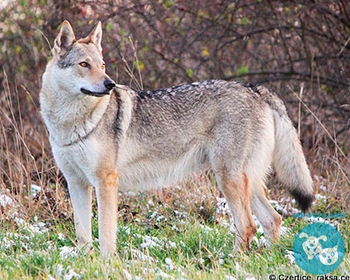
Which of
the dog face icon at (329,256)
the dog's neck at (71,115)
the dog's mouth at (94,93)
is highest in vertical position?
the dog's mouth at (94,93)

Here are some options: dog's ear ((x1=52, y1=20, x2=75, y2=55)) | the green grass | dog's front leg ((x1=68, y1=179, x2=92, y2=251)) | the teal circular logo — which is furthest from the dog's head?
the teal circular logo

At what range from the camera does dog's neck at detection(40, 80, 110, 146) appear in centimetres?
546

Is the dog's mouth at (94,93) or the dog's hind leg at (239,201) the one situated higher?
the dog's mouth at (94,93)

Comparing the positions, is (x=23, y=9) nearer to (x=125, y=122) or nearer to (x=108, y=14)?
(x=108, y=14)

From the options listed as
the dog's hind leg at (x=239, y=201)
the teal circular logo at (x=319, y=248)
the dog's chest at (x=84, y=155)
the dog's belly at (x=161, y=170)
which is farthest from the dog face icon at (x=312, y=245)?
the dog's chest at (x=84, y=155)

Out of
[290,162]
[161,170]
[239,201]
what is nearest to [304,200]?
[290,162]

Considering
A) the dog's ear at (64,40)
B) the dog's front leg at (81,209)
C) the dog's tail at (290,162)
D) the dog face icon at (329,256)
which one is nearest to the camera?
the dog face icon at (329,256)

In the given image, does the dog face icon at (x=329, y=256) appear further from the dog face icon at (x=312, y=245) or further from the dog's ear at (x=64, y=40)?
the dog's ear at (x=64, y=40)

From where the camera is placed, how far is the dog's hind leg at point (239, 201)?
564 centimetres

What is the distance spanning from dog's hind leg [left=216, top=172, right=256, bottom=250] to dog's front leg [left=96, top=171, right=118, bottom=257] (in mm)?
962

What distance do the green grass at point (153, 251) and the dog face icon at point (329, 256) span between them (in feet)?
0.35

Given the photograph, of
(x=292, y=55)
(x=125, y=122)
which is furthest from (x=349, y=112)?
(x=125, y=122)

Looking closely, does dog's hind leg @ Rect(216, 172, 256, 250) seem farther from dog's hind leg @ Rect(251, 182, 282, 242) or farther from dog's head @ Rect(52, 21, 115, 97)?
dog's head @ Rect(52, 21, 115, 97)

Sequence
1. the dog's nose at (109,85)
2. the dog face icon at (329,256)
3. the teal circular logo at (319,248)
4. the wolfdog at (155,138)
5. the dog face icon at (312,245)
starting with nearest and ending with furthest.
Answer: the teal circular logo at (319,248) → the dog face icon at (329,256) → the dog face icon at (312,245) → the dog's nose at (109,85) → the wolfdog at (155,138)
